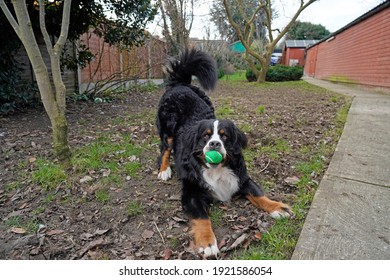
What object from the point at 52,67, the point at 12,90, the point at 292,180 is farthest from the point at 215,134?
the point at 12,90

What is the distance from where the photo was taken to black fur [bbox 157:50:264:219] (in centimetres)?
220

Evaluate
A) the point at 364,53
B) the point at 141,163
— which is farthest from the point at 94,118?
the point at 364,53

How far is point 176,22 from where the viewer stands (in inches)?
518

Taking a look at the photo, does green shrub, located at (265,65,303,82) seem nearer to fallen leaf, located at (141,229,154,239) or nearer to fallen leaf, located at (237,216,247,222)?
fallen leaf, located at (237,216,247,222)

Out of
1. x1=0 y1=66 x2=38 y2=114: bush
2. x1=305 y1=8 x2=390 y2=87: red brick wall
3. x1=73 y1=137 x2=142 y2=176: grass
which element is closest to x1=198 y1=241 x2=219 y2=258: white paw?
x1=73 y1=137 x2=142 y2=176: grass

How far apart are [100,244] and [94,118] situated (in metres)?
3.66

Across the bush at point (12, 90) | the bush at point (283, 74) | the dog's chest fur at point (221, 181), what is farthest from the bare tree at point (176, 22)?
the dog's chest fur at point (221, 181)

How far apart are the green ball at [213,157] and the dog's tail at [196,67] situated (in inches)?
67.2

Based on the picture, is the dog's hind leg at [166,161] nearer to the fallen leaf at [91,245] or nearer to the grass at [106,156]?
the grass at [106,156]

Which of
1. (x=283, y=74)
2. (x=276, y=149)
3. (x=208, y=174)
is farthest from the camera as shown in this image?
(x=283, y=74)

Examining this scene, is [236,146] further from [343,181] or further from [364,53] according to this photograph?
[364,53]

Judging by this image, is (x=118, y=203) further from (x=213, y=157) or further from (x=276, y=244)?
(x=276, y=244)

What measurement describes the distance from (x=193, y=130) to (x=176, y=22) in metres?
12.3

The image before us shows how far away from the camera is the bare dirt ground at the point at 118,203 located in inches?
69.7
